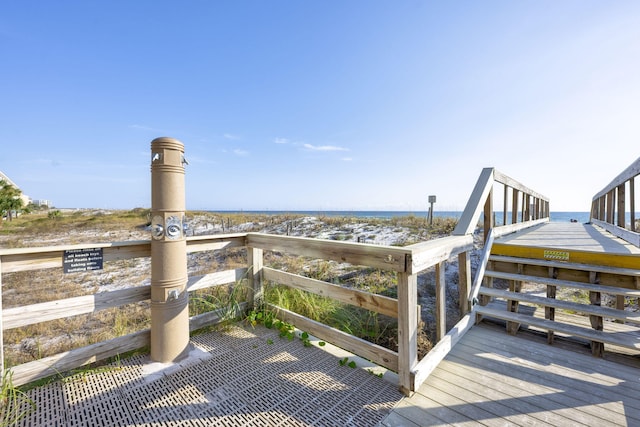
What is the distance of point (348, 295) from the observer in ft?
8.28

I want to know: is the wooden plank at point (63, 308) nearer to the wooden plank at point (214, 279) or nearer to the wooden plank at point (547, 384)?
the wooden plank at point (214, 279)

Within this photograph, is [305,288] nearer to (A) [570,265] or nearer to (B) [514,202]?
(A) [570,265]

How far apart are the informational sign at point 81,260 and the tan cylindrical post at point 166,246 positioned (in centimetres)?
41

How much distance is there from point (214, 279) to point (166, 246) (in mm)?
786

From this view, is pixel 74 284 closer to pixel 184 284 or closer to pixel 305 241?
pixel 184 284

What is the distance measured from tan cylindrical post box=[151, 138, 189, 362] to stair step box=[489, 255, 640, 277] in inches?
154

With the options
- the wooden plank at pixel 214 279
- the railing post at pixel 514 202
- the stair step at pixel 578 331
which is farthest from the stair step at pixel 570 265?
the wooden plank at pixel 214 279

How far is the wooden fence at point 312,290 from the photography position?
204 centimetres

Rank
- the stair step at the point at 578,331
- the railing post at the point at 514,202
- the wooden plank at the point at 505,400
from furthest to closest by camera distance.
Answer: the railing post at the point at 514,202, the stair step at the point at 578,331, the wooden plank at the point at 505,400

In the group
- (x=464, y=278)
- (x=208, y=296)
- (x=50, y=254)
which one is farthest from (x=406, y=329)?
(x=208, y=296)

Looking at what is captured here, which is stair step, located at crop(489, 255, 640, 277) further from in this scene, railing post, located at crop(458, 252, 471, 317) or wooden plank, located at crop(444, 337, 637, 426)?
wooden plank, located at crop(444, 337, 637, 426)

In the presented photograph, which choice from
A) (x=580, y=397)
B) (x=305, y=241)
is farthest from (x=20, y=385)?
(x=580, y=397)

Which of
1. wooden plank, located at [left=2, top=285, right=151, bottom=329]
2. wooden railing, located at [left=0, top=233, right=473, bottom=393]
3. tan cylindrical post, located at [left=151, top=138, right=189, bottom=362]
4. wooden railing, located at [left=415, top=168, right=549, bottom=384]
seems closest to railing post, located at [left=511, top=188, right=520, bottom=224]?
wooden railing, located at [left=415, top=168, right=549, bottom=384]

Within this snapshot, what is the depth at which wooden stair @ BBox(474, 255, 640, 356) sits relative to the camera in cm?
255
